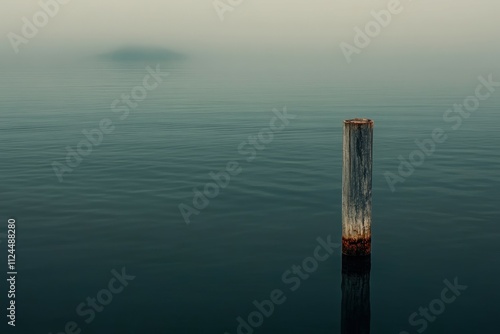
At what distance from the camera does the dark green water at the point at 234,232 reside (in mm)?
10359

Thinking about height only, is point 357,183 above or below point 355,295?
above

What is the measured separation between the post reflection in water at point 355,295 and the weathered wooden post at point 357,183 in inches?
10.3

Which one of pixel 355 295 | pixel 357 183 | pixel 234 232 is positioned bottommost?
pixel 355 295

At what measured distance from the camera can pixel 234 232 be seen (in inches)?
571

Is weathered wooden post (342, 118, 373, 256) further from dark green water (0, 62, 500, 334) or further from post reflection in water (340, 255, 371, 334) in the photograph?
dark green water (0, 62, 500, 334)

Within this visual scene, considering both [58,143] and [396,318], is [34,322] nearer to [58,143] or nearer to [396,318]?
[396,318]

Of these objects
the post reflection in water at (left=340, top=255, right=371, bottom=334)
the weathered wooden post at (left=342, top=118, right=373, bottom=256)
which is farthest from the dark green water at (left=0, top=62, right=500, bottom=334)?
the weathered wooden post at (left=342, top=118, right=373, bottom=256)

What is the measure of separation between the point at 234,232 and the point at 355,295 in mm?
4256

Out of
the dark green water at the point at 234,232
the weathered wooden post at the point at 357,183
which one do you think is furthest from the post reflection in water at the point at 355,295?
the weathered wooden post at the point at 357,183

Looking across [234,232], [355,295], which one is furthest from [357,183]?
[234,232]

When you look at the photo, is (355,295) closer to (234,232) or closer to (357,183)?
(357,183)

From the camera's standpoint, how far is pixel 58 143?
29047 mm

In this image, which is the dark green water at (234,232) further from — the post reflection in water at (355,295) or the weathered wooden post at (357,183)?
the weathered wooden post at (357,183)

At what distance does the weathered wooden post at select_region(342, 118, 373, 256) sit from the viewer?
1105cm
